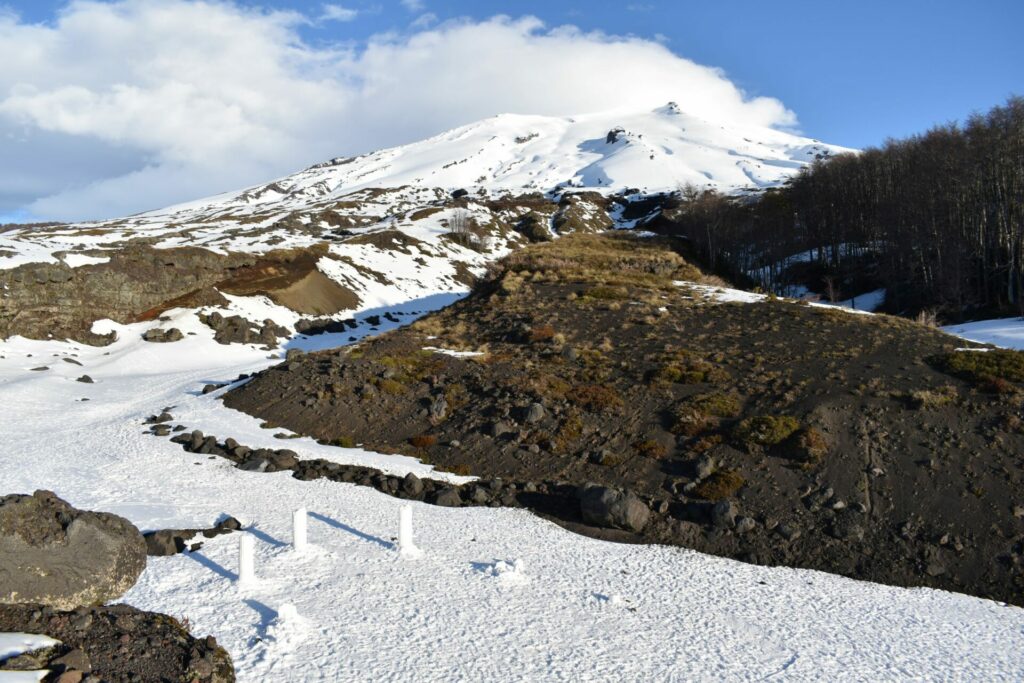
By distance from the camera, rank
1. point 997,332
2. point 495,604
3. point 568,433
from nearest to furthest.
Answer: point 495,604
point 568,433
point 997,332

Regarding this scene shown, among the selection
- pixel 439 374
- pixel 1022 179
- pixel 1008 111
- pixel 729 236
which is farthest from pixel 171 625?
pixel 729 236

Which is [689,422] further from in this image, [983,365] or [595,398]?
[983,365]

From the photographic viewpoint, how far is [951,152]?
156ft

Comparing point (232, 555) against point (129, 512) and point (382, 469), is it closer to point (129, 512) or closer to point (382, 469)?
point (129, 512)

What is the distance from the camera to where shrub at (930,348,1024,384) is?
18.7 m

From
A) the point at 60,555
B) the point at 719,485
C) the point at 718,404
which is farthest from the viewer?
the point at 718,404

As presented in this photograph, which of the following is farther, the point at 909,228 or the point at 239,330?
the point at 909,228

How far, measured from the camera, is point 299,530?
12.1 m

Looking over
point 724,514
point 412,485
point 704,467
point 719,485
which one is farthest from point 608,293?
point 724,514

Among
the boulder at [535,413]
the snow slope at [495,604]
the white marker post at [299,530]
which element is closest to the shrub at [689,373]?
the boulder at [535,413]

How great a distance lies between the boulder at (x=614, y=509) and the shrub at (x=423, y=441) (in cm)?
677

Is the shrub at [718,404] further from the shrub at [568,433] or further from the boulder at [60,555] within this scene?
the boulder at [60,555]

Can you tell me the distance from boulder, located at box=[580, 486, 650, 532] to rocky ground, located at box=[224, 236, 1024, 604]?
61 millimetres

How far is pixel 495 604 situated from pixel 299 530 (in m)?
4.32
